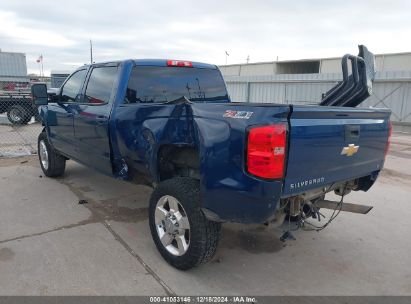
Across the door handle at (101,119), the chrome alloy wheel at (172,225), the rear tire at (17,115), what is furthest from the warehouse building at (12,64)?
the chrome alloy wheel at (172,225)

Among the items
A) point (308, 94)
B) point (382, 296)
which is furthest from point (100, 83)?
point (308, 94)

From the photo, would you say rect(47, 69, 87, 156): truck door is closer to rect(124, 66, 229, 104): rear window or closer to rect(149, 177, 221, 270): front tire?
rect(124, 66, 229, 104): rear window

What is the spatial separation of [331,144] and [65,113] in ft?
12.5

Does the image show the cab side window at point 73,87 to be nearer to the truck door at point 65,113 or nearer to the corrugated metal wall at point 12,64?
the truck door at point 65,113

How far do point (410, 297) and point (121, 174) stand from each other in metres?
3.08

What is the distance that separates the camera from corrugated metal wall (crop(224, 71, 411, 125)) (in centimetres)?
1572

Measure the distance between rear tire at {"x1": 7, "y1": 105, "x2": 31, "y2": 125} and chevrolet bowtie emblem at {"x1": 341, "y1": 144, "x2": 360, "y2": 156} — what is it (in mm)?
14713

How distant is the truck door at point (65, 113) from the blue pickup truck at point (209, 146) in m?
0.12

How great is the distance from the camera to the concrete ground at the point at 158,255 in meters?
3.03

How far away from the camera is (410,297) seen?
2996mm

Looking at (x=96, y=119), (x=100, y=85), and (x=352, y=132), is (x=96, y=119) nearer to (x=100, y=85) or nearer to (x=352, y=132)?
(x=100, y=85)

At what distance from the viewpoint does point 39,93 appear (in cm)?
563

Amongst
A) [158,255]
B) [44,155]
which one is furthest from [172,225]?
[44,155]

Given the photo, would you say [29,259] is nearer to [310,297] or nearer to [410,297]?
[310,297]
